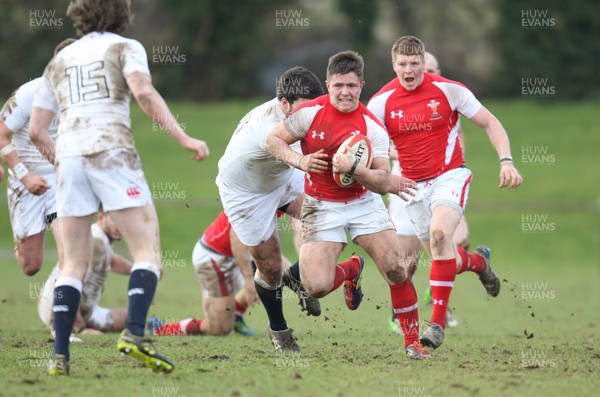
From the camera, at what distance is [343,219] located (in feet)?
24.2

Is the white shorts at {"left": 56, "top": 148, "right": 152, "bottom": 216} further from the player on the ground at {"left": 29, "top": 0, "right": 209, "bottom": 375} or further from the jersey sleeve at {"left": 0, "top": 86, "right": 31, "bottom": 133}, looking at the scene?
the jersey sleeve at {"left": 0, "top": 86, "right": 31, "bottom": 133}

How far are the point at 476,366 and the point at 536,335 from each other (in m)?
2.62

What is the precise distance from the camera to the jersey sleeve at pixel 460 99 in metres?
8.38

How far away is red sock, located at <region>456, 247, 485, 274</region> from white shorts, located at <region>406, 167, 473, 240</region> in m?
0.39

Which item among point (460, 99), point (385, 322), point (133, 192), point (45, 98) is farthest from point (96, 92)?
point (385, 322)

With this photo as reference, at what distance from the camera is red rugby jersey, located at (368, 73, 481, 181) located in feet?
27.9

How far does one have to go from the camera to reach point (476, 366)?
6.94 m

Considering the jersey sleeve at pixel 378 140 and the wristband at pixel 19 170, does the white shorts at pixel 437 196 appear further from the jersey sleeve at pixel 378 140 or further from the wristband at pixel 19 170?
the wristband at pixel 19 170

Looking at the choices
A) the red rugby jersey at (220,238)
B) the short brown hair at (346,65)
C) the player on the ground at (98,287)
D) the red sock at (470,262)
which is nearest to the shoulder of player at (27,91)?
the player on the ground at (98,287)

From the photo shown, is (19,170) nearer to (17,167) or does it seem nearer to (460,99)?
(17,167)

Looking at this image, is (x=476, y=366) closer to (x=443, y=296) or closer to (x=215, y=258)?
(x=443, y=296)

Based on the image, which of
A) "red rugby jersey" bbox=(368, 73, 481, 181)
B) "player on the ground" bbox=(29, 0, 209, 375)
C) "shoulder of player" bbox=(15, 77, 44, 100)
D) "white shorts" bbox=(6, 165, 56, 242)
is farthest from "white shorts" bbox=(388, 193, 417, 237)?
"player on the ground" bbox=(29, 0, 209, 375)

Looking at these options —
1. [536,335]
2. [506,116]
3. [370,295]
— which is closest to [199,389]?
[536,335]

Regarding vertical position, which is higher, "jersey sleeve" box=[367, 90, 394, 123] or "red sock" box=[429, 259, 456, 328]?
"jersey sleeve" box=[367, 90, 394, 123]
